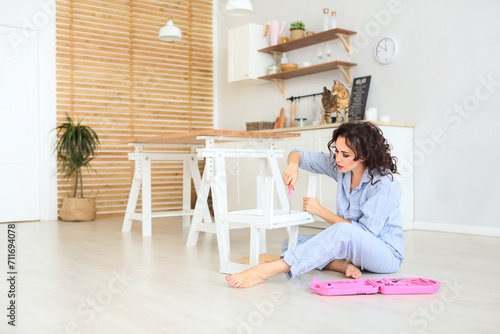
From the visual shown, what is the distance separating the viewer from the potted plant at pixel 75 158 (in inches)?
205

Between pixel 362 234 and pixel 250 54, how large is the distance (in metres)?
3.70

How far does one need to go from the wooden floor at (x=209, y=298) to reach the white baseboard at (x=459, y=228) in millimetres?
395

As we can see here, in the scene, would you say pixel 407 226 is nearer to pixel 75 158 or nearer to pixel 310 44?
pixel 310 44

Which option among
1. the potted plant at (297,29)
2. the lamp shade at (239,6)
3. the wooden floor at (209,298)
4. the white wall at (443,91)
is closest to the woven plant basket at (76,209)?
the wooden floor at (209,298)

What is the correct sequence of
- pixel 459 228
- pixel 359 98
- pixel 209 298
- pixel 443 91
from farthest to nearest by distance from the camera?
pixel 359 98 → pixel 443 91 → pixel 459 228 → pixel 209 298

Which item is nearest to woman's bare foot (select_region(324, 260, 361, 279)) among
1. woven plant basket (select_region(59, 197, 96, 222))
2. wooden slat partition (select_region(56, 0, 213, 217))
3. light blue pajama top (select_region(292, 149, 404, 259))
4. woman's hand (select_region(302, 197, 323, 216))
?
light blue pajama top (select_region(292, 149, 404, 259))

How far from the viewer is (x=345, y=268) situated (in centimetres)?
255

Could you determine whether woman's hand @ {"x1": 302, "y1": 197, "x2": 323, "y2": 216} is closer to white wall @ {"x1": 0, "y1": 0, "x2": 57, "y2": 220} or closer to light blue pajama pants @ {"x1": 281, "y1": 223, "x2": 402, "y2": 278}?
light blue pajama pants @ {"x1": 281, "y1": 223, "x2": 402, "y2": 278}

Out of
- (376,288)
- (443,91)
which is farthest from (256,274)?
(443,91)

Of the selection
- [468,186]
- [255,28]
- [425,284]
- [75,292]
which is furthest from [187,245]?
[255,28]

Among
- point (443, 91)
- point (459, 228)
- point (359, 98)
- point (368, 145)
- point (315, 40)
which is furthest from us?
point (315, 40)

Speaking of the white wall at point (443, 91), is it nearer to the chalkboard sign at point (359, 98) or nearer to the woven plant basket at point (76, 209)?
the chalkboard sign at point (359, 98)

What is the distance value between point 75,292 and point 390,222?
1.49 metres

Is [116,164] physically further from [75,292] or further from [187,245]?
[75,292]
